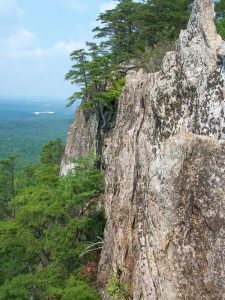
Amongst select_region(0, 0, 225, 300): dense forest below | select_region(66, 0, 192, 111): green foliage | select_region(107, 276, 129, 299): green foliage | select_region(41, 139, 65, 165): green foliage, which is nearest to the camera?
select_region(107, 276, 129, 299): green foliage

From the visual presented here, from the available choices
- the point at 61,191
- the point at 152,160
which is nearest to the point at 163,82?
the point at 152,160

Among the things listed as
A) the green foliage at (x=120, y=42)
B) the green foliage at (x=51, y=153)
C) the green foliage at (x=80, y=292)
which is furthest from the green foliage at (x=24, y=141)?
the green foliage at (x=80, y=292)

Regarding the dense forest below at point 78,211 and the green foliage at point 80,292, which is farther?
the dense forest below at point 78,211

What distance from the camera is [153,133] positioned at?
12367 mm

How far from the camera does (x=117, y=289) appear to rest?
532 inches

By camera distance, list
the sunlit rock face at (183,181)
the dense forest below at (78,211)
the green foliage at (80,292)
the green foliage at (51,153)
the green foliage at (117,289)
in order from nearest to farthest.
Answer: the sunlit rock face at (183,181), the green foliage at (117,289), the green foliage at (80,292), the dense forest below at (78,211), the green foliage at (51,153)

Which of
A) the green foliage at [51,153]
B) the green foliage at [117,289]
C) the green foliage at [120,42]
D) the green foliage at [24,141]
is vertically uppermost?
the green foliage at [120,42]

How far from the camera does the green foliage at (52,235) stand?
1939cm

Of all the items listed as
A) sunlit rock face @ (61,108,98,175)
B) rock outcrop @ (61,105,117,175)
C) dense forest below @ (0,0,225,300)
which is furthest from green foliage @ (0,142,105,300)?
sunlit rock face @ (61,108,98,175)

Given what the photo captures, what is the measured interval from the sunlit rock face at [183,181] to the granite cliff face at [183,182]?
0.02 metres

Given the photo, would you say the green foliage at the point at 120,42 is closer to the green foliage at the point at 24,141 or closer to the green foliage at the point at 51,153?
the green foliage at the point at 51,153

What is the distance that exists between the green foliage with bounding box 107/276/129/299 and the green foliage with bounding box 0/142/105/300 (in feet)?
16.1

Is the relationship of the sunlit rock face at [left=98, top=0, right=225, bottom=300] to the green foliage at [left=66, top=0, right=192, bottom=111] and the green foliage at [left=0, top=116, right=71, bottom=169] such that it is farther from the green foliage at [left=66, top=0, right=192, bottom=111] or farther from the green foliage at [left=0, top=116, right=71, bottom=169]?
the green foliage at [left=0, top=116, right=71, bottom=169]

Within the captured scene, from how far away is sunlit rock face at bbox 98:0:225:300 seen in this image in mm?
9219
